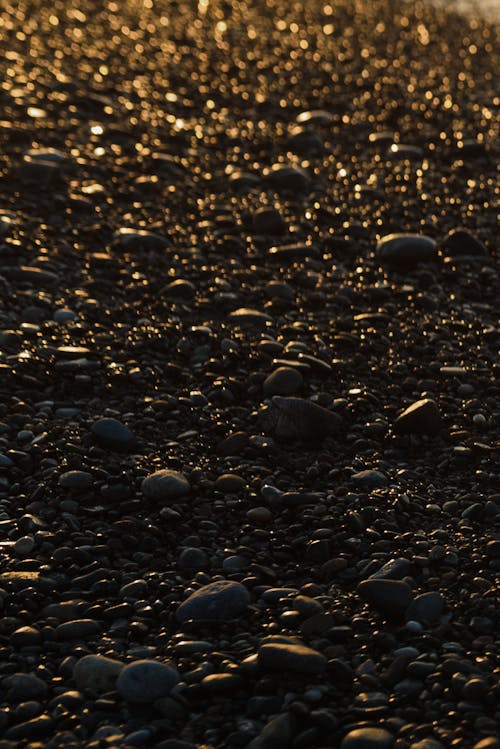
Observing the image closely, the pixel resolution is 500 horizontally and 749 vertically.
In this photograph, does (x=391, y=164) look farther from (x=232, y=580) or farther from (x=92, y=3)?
(x=92, y=3)

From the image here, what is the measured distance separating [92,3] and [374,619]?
41.0 feet

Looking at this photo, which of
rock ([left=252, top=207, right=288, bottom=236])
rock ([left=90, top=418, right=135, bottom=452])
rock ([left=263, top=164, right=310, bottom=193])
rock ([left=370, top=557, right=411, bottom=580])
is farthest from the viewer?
rock ([left=263, top=164, right=310, bottom=193])

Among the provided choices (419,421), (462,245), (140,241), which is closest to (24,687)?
(419,421)

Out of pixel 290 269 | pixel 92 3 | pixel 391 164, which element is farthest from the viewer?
pixel 92 3

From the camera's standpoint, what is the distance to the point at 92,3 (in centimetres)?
1455

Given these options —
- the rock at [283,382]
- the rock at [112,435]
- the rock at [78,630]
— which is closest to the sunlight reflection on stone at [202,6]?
the rock at [283,382]

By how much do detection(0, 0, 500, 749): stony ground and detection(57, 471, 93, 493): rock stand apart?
0.04 ft

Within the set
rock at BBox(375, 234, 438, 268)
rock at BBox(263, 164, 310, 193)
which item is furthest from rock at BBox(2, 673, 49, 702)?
rock at BBox(263, 164, 310, 193)

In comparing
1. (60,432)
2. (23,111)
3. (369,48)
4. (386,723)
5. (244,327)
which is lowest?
(386,723)

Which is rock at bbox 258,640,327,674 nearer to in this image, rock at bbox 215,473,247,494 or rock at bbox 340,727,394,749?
rock at bbox 340,727,394,749

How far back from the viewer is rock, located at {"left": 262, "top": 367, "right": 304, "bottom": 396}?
5535mm

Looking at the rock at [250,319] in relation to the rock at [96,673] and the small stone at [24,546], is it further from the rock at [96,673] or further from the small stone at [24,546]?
the rock at [96,673]

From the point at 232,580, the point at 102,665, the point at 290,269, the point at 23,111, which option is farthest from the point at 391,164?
the point at 102,665

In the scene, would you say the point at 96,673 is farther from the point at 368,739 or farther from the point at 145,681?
the point at 368,739
